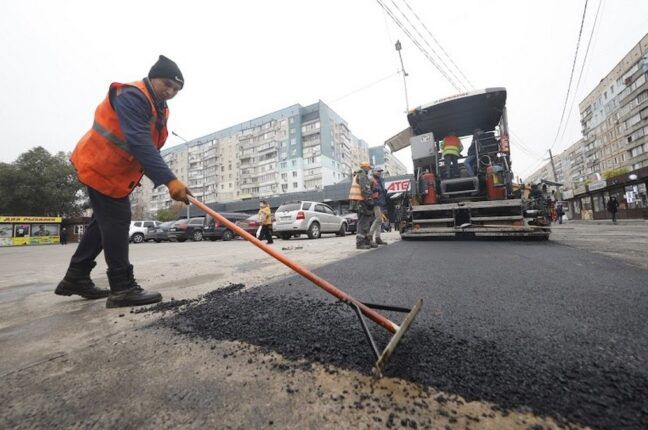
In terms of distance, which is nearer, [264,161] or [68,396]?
[68,396]

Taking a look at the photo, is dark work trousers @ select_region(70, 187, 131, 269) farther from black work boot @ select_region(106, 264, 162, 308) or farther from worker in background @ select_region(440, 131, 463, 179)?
worker in background @ select_region(440, 131, 463, 179)

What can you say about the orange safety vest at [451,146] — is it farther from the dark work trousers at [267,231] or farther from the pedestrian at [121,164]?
the pedestrian at [121,164]

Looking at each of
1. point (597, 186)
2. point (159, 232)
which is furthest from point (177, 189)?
point (597, 186)

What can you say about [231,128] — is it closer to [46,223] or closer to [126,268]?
[46,223]

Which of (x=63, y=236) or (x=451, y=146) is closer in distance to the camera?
(x=451, y=146)

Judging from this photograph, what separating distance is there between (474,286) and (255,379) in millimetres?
1820

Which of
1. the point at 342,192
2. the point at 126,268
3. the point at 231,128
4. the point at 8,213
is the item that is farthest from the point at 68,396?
the point at 231,128

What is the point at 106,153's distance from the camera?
6.39 ft

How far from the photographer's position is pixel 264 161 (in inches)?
2388

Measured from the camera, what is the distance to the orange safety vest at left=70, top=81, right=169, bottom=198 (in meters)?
1.95

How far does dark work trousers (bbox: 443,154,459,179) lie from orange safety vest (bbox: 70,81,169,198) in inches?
244

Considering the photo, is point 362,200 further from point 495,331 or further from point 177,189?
point 495,331

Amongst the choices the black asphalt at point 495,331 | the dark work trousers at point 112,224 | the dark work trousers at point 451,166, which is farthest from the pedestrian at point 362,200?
the dark work trousers at point 112,224

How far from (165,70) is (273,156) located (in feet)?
195
